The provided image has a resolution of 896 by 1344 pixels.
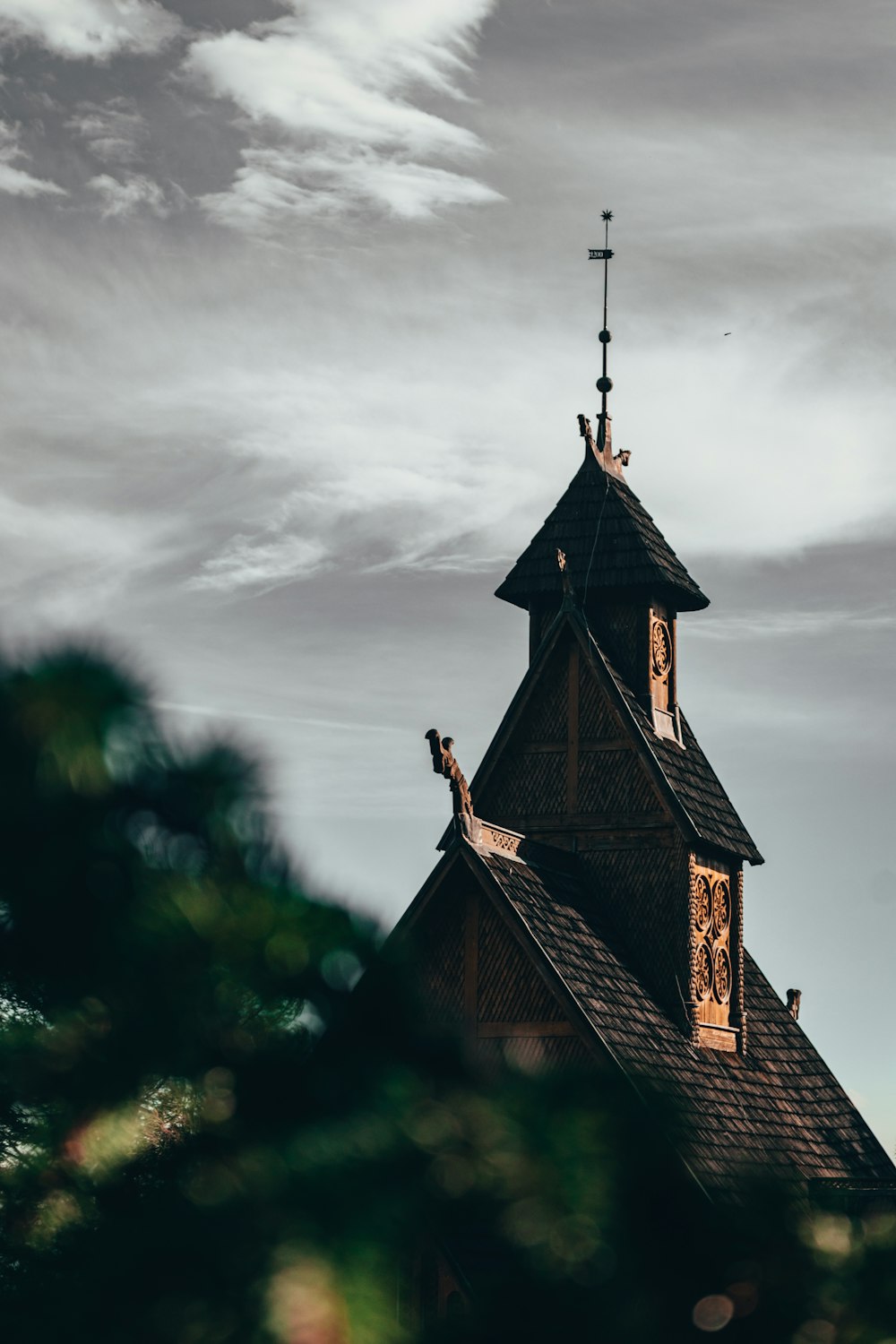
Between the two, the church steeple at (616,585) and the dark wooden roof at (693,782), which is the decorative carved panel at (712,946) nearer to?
the dark wooden roof at (693,782)

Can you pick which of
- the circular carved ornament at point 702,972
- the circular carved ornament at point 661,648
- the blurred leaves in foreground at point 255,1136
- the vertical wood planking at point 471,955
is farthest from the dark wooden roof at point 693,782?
the blurred leaves in foreground at point 255,1136

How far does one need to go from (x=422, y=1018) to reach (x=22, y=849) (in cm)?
68

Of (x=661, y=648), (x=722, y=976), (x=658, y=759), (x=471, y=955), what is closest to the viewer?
(x=471, y=955)

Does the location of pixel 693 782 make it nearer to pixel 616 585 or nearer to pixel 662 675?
pixel 662 675

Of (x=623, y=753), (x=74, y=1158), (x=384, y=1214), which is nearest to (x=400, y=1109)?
(x=384, y=1214)

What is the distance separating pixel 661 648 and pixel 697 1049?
6.20 meters

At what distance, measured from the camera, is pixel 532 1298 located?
2.50m

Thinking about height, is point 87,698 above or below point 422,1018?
above

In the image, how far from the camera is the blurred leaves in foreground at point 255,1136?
2.41 m

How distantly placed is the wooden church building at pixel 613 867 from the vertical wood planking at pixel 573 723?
3 cm

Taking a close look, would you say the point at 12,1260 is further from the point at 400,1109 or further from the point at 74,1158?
the point at 400,1109

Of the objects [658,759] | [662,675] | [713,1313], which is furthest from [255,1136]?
[662,675]

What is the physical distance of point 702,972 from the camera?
24.6 metres

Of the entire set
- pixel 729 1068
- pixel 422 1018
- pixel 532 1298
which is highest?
pixel 422 1018
